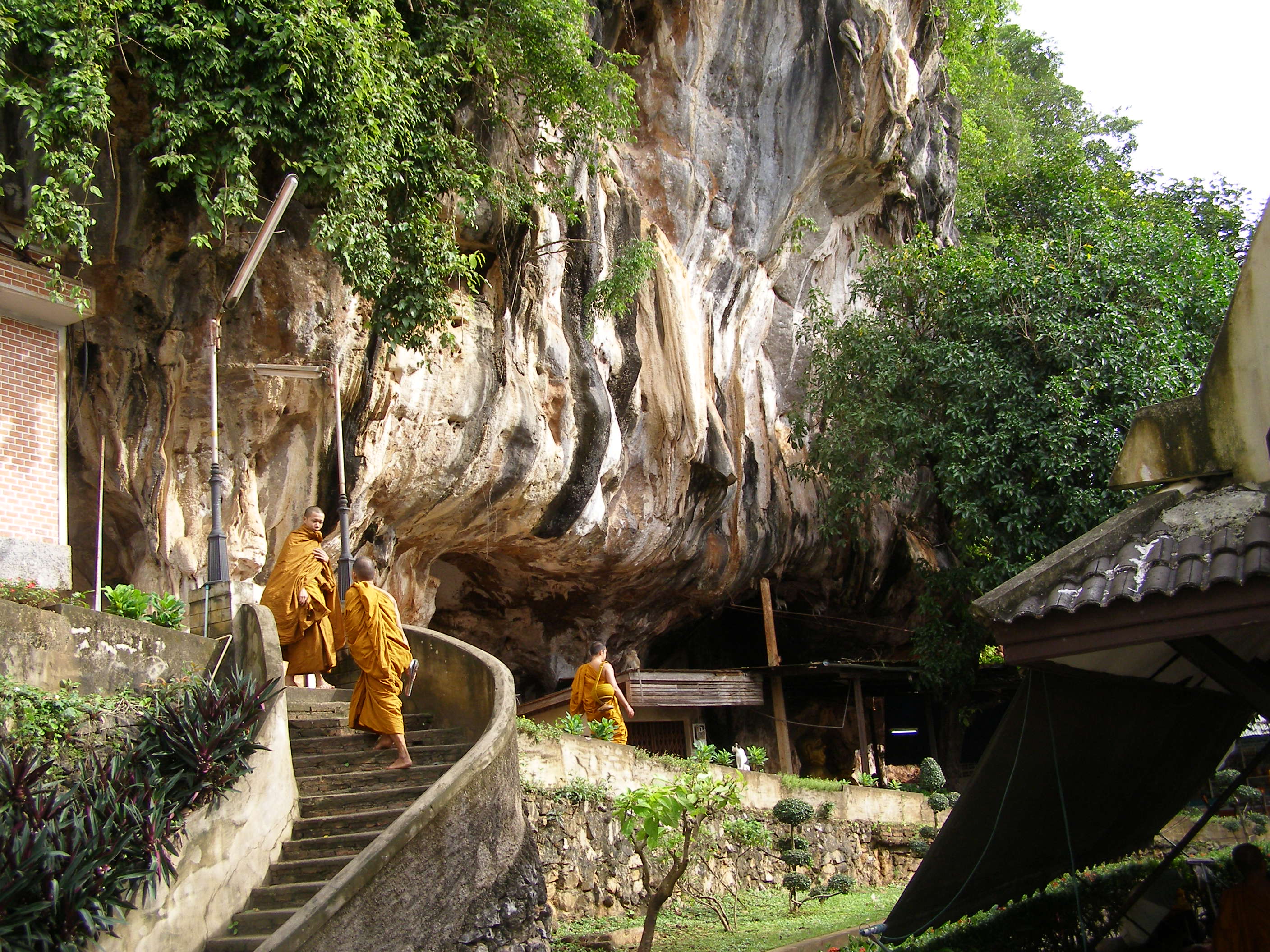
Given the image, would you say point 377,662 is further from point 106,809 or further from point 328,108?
point 328,108

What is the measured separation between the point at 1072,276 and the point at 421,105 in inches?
399

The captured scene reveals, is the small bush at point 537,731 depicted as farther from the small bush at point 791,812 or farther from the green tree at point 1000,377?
the green tree at point 1000,377

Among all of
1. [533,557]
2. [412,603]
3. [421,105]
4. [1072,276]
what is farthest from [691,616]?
[421,105]

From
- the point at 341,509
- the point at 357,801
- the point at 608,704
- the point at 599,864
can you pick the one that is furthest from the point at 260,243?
the point at 599,864

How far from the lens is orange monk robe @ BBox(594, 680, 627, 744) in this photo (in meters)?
11.8

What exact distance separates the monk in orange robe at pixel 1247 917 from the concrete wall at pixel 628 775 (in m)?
5.09

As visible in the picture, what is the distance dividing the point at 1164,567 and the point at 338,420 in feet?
26.0

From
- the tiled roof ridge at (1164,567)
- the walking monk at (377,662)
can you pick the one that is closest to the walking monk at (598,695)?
the walking monk at (377,662)

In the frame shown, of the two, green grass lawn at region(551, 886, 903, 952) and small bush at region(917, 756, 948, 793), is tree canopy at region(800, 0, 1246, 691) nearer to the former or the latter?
small bush at region(917, 756, 948, 793)

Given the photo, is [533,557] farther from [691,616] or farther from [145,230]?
[145,230]

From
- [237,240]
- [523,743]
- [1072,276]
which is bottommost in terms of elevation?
[523,743]

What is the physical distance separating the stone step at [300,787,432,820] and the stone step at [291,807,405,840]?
171 millimetres

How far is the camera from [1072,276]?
15617 mm

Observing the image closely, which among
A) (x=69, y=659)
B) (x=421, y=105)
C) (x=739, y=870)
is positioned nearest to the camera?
(x=69, y=659)
